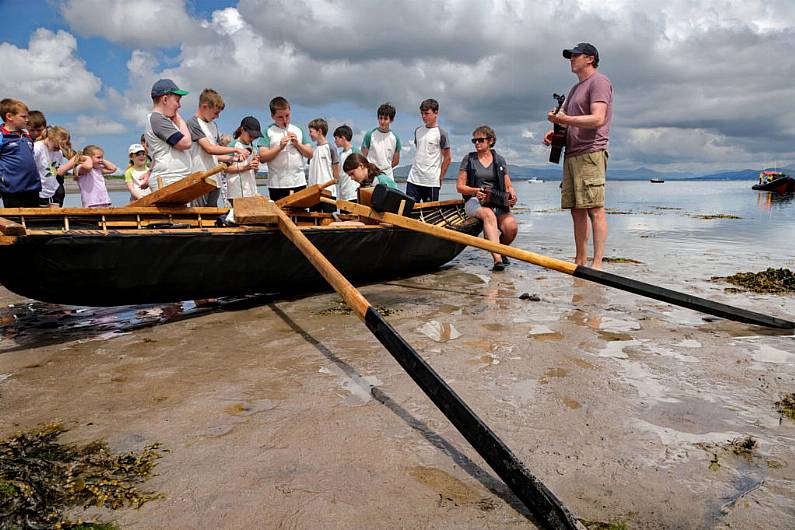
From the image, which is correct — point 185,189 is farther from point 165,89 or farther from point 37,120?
point 37,120

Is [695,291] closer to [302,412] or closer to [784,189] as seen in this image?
[302,412]

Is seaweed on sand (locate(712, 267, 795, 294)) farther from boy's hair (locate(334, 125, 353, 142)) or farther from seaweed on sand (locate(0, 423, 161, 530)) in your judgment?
seaweed on sand (locate(0, 423, 161, 530))

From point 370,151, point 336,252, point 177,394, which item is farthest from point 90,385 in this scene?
point 370,151

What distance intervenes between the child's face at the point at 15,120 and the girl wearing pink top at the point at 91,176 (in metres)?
1.44

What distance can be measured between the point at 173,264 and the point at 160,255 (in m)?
0.14

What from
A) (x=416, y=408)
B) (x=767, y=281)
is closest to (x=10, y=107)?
(x=416, y=408)

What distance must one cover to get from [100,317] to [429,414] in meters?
3.80

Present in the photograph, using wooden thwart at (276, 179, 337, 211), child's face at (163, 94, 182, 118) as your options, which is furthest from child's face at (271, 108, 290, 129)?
child's face at (163, 94, 182, 118)

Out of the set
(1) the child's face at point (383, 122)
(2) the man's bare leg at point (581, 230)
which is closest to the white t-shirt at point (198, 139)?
(1) the child's face at point (383, 122)

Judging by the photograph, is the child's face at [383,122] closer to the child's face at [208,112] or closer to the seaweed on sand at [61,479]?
the child's face at [208,112]

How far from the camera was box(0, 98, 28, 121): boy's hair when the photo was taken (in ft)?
18.5

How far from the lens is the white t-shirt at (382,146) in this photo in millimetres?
8016

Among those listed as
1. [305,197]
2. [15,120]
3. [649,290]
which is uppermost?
[15,120]

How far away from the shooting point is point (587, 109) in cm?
579
